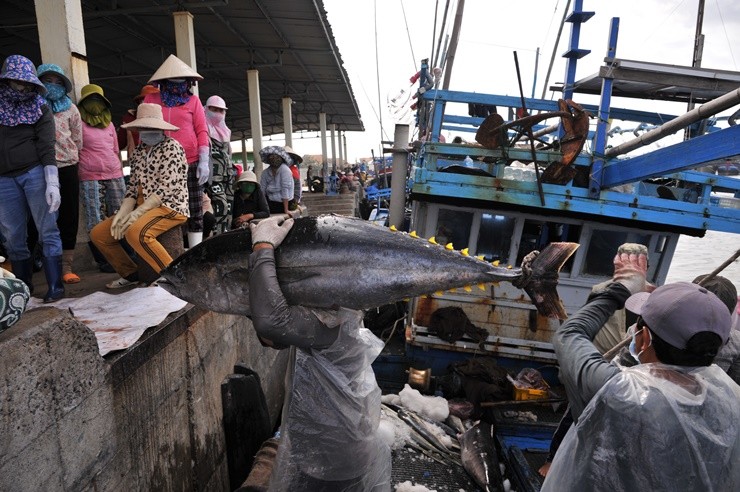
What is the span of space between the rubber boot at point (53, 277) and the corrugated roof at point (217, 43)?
7415 mm

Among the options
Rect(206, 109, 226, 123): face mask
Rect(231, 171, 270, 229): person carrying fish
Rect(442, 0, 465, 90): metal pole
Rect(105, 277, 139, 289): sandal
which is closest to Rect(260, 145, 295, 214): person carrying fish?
Rect(231, 171, 270, 229): person carrying fish

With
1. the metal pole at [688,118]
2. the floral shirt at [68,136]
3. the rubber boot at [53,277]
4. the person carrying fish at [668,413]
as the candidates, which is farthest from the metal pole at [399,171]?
the person carrying fish at [668,413]

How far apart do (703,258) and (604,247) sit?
62.7 ft

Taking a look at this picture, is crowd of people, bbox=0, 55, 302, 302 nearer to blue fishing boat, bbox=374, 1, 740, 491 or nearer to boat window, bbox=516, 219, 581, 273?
blue fishing boat, bbox=374, 1, 740, 491

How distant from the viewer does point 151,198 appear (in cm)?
355

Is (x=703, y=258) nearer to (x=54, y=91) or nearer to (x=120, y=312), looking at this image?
(x=120, y=312)

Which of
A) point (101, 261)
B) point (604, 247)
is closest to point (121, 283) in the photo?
point (101, 261)

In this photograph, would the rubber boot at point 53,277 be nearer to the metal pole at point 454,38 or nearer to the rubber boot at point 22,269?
the rubber boot at point 22,269

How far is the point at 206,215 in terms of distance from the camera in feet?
17.4

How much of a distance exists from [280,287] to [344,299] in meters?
0.32

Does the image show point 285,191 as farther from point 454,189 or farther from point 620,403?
point 620,403

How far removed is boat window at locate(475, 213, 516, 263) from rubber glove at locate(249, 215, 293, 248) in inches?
179

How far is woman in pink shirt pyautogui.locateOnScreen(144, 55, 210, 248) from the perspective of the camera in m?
4.52

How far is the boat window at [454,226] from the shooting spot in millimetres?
6168
